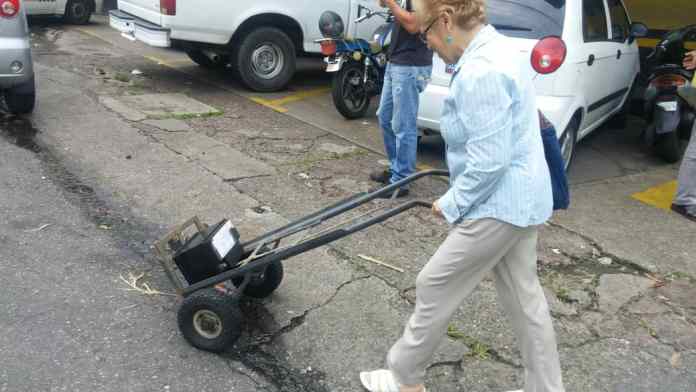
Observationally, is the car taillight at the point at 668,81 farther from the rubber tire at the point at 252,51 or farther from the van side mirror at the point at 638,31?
the rubber tire at the point at 252,51

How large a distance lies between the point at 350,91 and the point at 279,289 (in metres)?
4.09

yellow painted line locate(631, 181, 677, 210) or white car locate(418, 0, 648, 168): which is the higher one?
white car locate(418, 0, 648, 168)

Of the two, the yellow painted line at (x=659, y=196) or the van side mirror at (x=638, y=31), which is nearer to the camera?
the yellow painted line at (x=659, y=196)

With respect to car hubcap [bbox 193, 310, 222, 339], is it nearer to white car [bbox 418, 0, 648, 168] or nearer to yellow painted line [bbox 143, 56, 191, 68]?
white car [bbox 418, 0, 648, 168]

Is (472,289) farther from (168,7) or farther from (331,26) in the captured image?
(168,7)

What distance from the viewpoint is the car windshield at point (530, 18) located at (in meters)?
5.29

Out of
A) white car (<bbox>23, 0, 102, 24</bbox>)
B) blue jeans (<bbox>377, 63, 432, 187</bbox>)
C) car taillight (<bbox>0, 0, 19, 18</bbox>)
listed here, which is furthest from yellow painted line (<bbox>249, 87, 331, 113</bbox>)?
white car (<bbox>23, 0, 102, 24</bbox>)

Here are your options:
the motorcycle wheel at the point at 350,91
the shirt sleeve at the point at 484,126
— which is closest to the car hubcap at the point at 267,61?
the motorcycle wheel at the point at 350,91

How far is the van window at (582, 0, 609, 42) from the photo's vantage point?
570cm

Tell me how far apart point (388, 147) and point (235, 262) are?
2.53 metres

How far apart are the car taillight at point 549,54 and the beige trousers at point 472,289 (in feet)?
9.60

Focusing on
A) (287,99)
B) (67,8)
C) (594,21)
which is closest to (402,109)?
(594,21)

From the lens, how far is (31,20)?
43.9 feet

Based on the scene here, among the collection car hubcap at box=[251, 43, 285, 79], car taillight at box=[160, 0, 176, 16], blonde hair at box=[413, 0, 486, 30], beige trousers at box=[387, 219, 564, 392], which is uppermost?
blonde hair at box=[413, 0, 486, 30]
